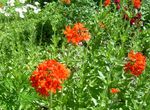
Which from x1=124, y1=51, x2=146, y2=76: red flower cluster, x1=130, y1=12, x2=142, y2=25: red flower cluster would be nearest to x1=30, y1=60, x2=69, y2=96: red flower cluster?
x1=124, y1=51, x2=146, y2=76: red flower cluster

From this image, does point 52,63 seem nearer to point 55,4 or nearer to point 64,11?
point 64,11

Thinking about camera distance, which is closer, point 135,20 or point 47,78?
point 47,78

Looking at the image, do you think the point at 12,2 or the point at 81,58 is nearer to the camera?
the point at 81,58

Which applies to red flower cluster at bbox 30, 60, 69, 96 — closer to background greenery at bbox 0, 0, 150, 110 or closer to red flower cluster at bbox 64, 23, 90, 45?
background greenery at bbox 0, 0, 150, 110

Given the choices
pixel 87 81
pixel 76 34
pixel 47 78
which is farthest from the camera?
pixel 87 81

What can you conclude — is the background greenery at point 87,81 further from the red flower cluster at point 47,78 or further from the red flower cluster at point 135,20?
the red flower cluster at point 47,78

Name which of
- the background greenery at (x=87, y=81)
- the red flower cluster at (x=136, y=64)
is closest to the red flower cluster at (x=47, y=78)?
the background greenery at (x=87, y=81)

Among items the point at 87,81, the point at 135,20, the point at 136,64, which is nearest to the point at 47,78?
the point at 136,64

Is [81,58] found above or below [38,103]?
above

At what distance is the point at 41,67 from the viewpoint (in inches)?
127

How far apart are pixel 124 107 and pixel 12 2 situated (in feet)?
14.3

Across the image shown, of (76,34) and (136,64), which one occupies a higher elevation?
(76,34)

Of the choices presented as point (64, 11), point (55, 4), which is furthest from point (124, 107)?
point (55, 4)

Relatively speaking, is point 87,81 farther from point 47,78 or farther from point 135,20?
point 135,20
